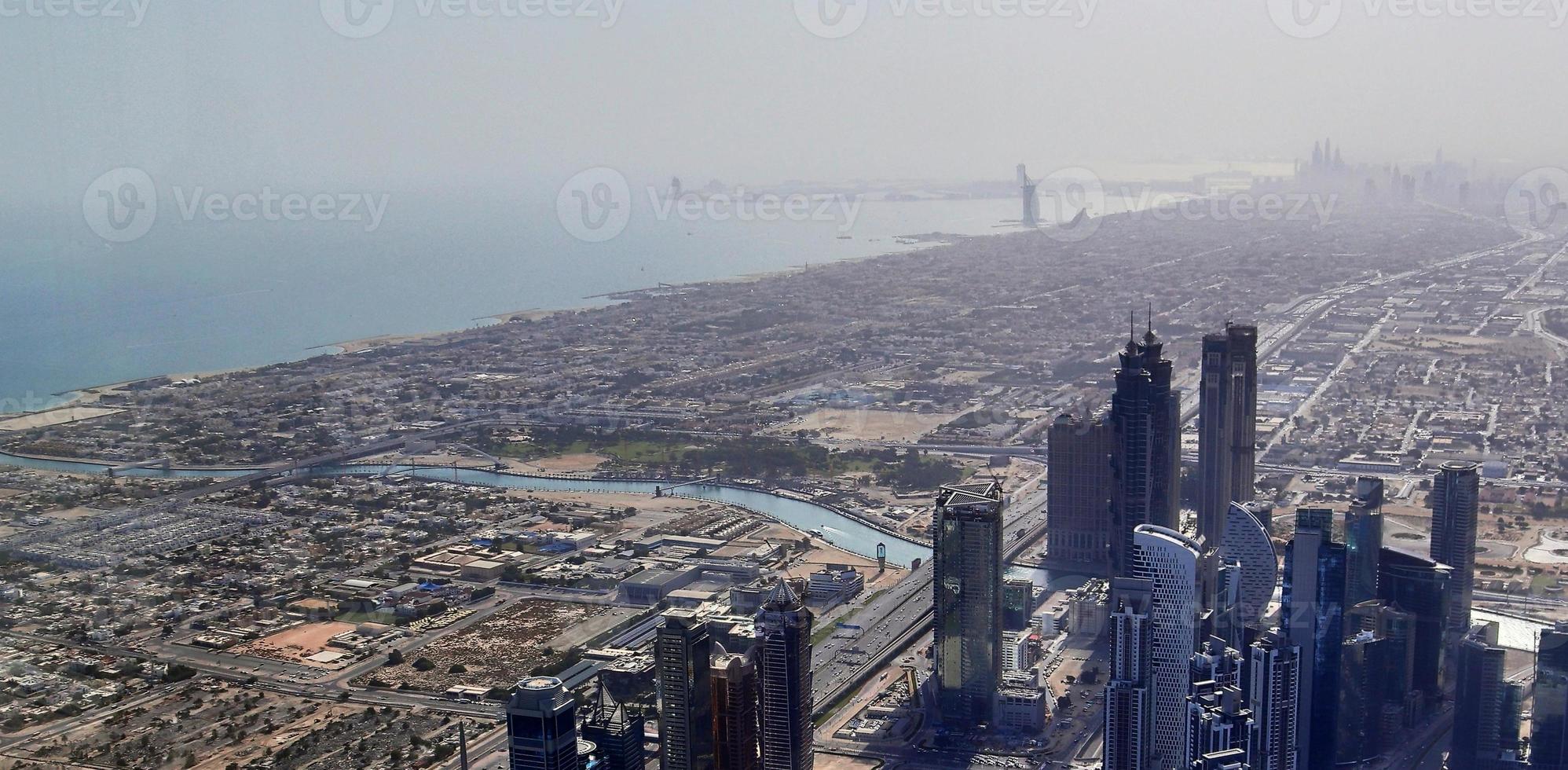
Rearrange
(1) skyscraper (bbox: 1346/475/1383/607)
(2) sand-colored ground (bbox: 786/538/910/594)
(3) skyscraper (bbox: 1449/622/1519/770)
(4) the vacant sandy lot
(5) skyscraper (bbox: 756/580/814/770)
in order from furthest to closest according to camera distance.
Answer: (2) sand-colored ground (bbox: 786/538/910/594)
(4) the vacant sandy lot
(1) skyscraper (bbox: 1346/475/1383/607)
(3) skyscraper (bbox: 1449/622/1519/770)
(5) skyscraper (bbox: 756/580/814/770)

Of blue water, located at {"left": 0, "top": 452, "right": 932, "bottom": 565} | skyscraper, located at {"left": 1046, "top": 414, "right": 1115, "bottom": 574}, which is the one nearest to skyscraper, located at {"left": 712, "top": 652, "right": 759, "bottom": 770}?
blue water, located at {"left": 0, "top": 452, "right": 932, "bottom": 565}

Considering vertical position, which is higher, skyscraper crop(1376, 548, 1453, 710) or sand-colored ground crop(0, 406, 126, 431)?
sand-colored ground crop(0, 406, 126, 431)

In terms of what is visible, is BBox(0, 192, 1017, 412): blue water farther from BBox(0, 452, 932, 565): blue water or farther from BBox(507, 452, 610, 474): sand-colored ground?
BBox(507, 452, 610, 474): sand-colored ground

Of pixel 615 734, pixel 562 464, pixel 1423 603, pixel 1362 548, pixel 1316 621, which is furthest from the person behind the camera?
pixel 562 464

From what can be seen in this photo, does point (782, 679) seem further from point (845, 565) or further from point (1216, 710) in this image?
point (845, 565)

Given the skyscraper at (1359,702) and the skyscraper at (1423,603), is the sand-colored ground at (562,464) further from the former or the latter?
the skyscraper at (1359,702)

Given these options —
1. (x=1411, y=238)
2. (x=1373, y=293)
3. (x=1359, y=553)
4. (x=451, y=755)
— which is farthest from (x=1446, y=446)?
(x=1411, y=238)

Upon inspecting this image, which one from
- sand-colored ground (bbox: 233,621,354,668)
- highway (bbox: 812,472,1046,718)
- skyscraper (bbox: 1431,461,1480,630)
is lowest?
highway (bbox: 812,472,1046,718)

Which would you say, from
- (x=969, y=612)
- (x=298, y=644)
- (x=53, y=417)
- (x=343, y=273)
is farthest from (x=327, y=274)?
(x=969, y=612)
